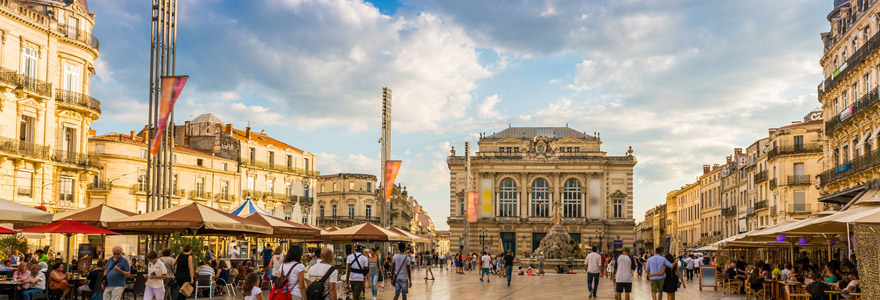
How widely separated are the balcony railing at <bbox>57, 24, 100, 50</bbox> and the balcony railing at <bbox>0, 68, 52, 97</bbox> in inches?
93.0

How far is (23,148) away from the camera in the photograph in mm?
31047

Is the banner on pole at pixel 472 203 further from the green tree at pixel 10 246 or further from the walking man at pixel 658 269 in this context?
the walking man at pixel 658 269

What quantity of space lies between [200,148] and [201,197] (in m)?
7.58

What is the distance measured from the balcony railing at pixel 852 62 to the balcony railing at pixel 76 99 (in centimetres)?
3110

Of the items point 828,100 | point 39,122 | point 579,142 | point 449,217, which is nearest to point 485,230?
point 449,217

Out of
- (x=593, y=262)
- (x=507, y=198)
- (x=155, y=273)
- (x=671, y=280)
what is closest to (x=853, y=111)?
(x=593, y=262)

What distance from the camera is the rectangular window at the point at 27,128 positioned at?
31.6 meters

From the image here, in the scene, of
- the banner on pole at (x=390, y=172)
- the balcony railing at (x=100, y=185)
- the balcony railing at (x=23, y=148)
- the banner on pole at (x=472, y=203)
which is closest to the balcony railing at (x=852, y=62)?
the banner on pole at (x=390, y=172)

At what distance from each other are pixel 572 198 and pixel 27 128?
6155 centimetres

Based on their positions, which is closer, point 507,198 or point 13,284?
point 13,284

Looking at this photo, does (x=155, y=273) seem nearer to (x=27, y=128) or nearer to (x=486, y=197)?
(x=27, y=128)

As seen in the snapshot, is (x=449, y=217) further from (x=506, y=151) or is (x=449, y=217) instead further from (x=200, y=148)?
(x=200, y=148)

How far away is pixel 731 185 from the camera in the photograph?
71.9 m

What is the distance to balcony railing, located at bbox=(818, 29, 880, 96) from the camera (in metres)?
28.7
